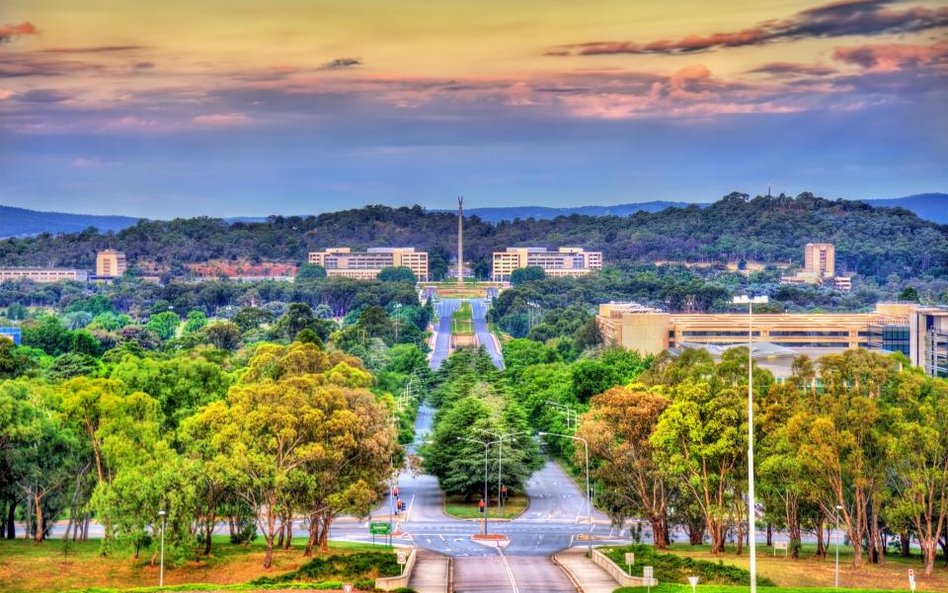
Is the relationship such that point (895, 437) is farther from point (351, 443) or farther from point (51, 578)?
point (51, 578)

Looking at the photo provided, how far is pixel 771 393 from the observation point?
70.1 metres

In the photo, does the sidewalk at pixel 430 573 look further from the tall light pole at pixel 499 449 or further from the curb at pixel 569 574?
the tall light pole at pixel 499 449

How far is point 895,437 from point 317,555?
89.2 feet

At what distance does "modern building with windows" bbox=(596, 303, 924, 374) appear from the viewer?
149125mm

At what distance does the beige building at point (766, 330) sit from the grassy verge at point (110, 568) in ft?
284

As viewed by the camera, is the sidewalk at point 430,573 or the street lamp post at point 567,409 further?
the street lamp post at point 567,409

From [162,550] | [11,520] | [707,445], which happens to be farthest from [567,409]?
[162,550]

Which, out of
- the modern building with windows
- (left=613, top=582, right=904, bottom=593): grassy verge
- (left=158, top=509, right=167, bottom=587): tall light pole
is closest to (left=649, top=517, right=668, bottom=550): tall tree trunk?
(left=613, top=582, right=904, bottom=593): grassy verge

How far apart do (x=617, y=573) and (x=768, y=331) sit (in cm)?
10086

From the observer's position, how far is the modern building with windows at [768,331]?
14912 cm

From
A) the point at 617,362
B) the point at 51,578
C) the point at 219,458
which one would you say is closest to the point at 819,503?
the point at 219,458

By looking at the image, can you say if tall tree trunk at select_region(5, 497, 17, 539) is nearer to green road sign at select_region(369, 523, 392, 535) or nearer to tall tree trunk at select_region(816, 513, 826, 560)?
green road sign at select_region(369, 523, 392, 535)

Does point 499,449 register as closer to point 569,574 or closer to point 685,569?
point 569,574

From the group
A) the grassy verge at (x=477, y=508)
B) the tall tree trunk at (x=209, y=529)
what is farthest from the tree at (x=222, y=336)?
the tall tree trunk at (x=209, y=529)
